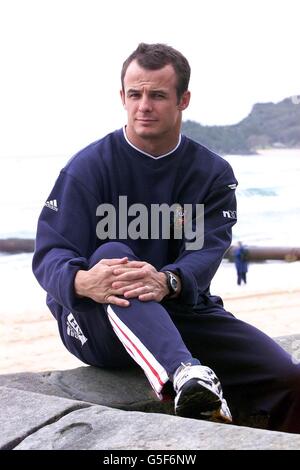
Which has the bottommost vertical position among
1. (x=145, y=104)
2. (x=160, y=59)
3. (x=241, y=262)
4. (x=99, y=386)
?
(x=241, y=262)

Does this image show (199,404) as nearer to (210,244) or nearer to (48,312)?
(210,244)

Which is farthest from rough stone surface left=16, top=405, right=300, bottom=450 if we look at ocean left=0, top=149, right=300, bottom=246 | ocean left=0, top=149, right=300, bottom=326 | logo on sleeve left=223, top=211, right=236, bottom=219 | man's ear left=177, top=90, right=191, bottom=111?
ocean left=0, top=149, right=300, bottom=246

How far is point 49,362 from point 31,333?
1.70m

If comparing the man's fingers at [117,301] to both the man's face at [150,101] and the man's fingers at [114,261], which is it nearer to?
the man's fingers at [114,261]

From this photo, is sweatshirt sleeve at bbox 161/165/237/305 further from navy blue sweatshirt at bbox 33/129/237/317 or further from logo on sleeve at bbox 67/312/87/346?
logo on sleeve at bbox 67/312/87/346

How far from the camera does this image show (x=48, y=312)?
383 inches

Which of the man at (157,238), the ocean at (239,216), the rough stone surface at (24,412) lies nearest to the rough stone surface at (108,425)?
the rough stone surface at (24,412)

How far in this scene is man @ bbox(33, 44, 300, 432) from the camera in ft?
7.90

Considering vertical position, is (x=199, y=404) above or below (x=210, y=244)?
below

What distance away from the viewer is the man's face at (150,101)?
260 centimetres

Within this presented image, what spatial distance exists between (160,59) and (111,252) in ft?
2.22

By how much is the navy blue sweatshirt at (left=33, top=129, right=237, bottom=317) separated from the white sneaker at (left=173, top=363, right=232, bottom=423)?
0.38m

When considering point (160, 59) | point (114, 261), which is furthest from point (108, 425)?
point (160, 59)
